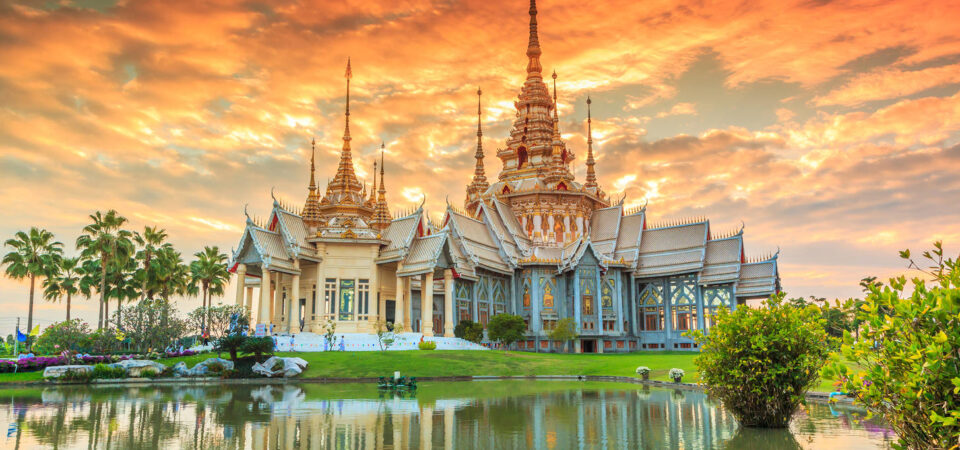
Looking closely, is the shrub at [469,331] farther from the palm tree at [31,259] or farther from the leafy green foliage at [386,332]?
the palm tree at [31,259]

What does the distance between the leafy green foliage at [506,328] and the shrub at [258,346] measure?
19.1m

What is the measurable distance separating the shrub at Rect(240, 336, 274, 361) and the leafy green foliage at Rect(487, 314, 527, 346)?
19.1 meters

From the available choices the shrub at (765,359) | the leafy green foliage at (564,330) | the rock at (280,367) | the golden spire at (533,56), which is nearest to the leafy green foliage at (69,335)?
the rock at (280,367)

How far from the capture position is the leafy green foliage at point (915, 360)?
6.77 metres

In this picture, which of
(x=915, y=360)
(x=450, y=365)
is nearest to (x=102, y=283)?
(x=450, y=365)

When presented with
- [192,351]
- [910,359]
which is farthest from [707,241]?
[910,359]

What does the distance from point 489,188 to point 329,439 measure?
56050 mm

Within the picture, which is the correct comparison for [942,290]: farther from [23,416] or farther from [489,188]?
[489,188]

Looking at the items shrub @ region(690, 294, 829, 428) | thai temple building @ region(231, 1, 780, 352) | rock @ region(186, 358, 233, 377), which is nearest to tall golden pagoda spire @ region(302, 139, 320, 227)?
thai temple building @ region(231, 1, 780, 352)

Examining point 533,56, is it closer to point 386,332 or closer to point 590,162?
point 590,162

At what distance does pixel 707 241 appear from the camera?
189ft

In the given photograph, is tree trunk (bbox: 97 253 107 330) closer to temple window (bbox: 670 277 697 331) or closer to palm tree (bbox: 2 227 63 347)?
palm tree (bbox: 2 227 63 347)

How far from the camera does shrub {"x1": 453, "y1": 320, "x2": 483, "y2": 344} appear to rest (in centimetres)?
4931

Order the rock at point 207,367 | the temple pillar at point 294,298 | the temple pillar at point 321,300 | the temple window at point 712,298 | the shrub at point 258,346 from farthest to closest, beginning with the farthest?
the temple window at point 712,298 < the temple pillar at point 294,298 < the temple pillar at point 321,300 < the shrub at point 258,346 < the rock at point 207,367
